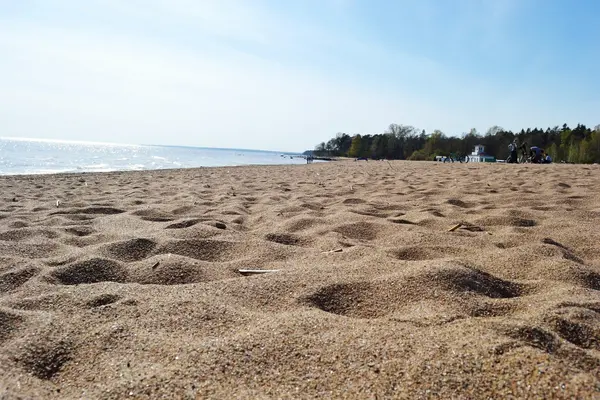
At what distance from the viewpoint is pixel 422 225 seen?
2617 millimetres

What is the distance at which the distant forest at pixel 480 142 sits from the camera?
1717 inches

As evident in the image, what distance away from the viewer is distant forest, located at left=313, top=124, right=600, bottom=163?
43619 millimetres

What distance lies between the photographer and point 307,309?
1346 millimetres

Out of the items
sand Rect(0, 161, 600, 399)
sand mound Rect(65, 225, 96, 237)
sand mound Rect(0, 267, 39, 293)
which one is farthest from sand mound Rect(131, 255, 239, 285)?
sand mound Rect(65, 225, 96, 237)

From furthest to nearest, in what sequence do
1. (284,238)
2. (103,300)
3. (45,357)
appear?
(284,238) → (103,300) → (45,357)

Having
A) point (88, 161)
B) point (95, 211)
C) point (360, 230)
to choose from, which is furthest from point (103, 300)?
point (88, 161)

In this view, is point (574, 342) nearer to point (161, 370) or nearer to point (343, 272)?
point (343, 272)

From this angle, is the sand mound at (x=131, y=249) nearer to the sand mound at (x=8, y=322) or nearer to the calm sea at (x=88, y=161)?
the sand mound at (x=8, y=322)

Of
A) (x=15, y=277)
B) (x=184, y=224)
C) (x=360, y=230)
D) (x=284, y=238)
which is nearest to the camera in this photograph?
(x=15, y=277)

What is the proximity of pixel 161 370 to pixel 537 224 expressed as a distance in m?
2.35

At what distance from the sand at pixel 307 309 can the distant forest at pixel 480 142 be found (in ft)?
142

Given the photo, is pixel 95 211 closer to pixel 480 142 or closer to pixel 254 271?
pixel 254 271

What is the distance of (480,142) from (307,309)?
221 ft

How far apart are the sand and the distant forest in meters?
43.3
